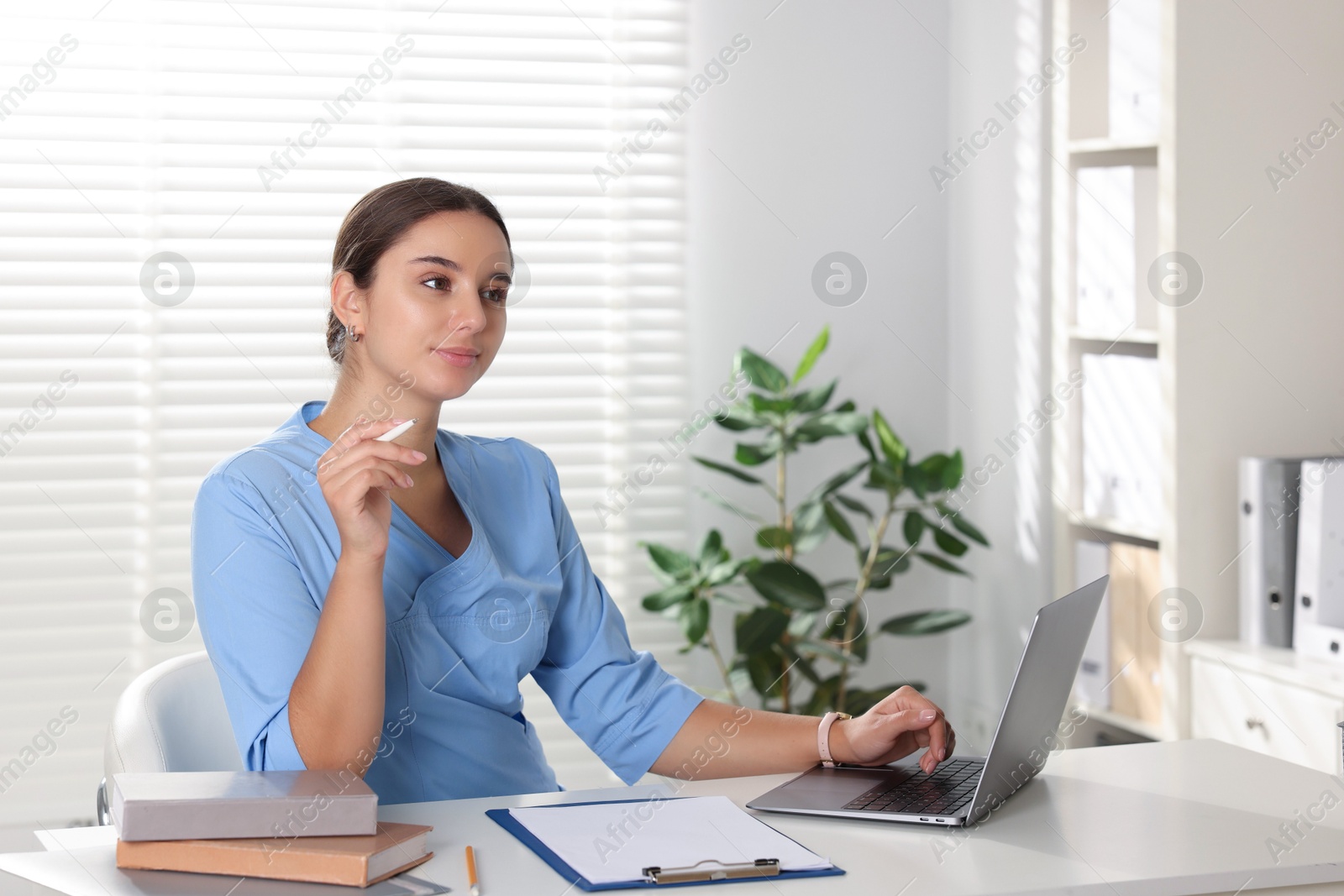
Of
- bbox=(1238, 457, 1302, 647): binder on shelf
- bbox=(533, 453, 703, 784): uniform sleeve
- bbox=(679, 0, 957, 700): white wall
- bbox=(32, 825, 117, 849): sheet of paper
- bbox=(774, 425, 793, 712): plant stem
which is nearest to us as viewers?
bbox=(32, 825, 117, 849): sheet of paper

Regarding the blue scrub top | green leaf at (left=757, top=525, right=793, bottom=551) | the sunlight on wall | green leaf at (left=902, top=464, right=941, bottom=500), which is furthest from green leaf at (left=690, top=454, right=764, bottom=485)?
the blue scrub top

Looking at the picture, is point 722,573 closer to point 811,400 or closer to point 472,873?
point 811,400

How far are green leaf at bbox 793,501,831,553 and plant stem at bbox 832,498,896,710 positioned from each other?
135 millimetres

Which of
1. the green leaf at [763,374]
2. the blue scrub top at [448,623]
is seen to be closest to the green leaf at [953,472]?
the green leaf at [763,374]

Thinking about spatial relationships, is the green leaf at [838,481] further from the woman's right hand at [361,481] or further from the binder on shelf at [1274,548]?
the woman's right hand at [361,481]

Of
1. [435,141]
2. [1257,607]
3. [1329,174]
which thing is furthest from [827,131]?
[1257,607]

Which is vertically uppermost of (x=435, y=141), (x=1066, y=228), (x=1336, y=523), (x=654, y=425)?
(x=435, y=141)

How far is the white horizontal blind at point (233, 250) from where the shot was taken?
2787 millimetres

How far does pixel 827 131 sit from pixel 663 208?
0.48 metres

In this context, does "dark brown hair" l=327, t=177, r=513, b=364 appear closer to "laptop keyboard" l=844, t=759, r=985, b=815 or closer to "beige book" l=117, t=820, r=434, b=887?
"beige book" l=117, t=820, r=434, b=887

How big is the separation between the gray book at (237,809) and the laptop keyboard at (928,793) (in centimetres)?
51

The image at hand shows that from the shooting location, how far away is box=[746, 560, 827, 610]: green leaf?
9.17 ft

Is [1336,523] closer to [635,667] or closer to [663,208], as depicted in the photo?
[635,667]

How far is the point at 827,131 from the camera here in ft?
10.5
